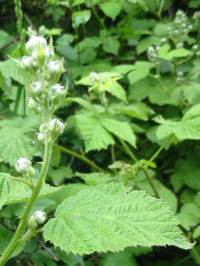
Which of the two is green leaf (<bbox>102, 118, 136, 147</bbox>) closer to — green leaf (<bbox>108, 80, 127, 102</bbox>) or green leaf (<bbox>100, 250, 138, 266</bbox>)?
green leaf (<bbox>108, 80, 127, 102</bbox>)

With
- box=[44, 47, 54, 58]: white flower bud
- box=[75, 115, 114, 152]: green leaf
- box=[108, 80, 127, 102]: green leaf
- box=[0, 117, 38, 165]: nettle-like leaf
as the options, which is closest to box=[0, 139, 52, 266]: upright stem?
box=[44, 47, 54, 58]: white flower bud

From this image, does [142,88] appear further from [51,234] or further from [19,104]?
[51,234]

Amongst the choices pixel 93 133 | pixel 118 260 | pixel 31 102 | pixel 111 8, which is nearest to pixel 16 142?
pixel 93 133

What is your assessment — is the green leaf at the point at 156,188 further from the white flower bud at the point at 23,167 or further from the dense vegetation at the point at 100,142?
the white flower bud at the point at 23,167

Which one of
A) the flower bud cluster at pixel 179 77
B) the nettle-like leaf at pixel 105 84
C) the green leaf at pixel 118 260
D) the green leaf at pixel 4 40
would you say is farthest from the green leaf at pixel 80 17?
the green leaf at pixel 118 260

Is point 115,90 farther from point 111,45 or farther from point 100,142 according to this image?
point 111,45

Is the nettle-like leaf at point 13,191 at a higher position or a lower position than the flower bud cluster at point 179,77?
higher
